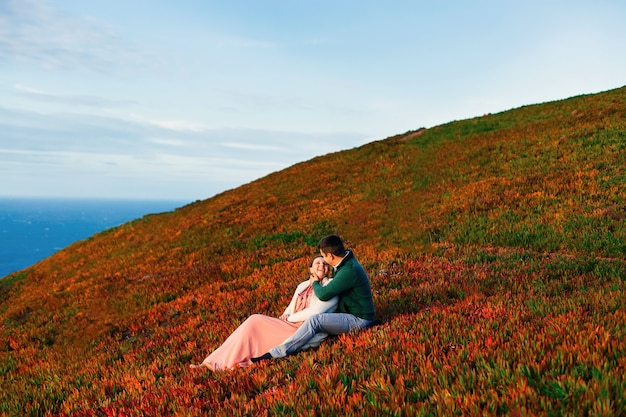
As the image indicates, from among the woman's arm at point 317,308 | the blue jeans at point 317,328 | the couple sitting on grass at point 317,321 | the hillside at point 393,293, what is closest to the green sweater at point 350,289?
the couple sitting on grass at point 317,321

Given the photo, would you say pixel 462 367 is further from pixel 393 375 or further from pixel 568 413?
A: pixel 568 413

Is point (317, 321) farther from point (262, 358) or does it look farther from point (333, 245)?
point (333, 245)

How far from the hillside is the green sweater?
575 millimetres

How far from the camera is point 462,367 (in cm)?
460

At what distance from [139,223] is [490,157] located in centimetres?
2472

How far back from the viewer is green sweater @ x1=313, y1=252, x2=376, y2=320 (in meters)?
7.00

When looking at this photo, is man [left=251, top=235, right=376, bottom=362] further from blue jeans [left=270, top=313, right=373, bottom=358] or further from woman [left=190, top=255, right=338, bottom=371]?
woman [left=190, top=255, right=338, bottom=371]

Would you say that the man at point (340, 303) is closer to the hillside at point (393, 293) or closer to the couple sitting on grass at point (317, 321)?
the couple sitting on grass at point (317, 321)

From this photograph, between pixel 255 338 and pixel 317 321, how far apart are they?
1.07 m

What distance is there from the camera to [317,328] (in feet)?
22.5

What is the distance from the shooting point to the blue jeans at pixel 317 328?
664cm

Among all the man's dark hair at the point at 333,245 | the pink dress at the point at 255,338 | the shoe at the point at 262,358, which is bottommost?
the shoe at the point at 262,358

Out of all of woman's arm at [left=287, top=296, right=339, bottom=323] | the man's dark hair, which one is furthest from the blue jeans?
the man's dark hair

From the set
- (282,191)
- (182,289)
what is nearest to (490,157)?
(282,191)
